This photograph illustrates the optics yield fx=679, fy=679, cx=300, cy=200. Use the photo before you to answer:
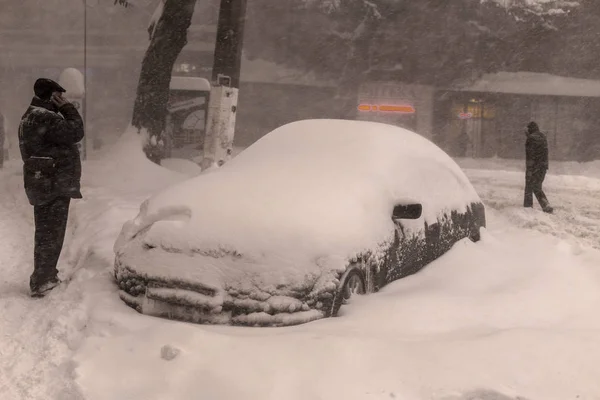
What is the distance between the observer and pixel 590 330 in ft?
15.1

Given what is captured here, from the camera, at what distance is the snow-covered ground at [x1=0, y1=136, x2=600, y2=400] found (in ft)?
11.9

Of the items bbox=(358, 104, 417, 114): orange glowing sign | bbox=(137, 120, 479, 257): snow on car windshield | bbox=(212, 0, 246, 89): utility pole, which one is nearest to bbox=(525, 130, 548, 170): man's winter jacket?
bbox=(212, 0, 246, 89): utility pole

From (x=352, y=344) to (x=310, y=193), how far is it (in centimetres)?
136

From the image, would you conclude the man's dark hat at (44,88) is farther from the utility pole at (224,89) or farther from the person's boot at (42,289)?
the utility pole at (224,89)

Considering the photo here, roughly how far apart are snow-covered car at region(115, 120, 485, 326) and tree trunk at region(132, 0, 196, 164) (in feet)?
23.8

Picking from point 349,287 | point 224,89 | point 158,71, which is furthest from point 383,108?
point 349,287

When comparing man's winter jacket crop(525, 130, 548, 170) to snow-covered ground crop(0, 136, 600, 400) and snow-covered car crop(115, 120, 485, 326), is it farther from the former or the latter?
snow-covered car crop(115, 120, 485, 326)

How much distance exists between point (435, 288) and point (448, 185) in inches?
64.6

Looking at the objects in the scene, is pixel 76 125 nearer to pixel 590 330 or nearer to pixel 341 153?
pixel 341 153

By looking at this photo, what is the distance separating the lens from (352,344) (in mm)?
3947

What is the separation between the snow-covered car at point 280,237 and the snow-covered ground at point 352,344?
151mm

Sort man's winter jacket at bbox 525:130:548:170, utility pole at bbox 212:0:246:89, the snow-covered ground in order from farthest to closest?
man's winter jacket at bbox 525:130:548:170, utility pole at bbox 212:0:246:89, the snow-covered ground

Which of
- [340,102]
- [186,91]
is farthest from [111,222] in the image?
[340,102]

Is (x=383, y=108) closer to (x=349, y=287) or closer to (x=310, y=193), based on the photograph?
(x=310, y=193)
